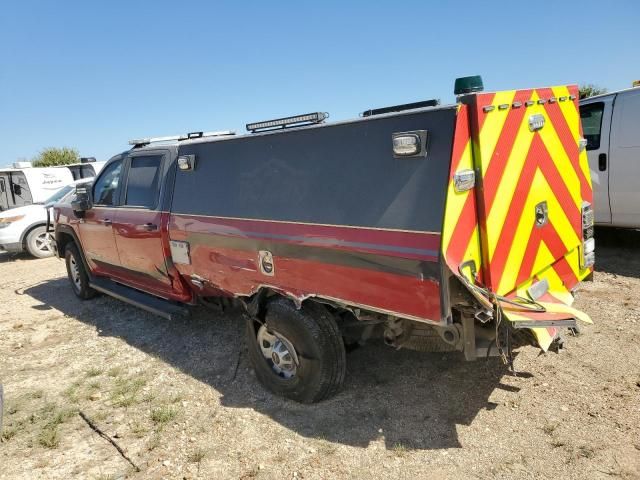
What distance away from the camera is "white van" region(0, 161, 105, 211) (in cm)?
1307

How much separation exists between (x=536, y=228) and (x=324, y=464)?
2054 millimetres

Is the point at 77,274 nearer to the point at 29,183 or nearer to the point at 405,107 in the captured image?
the point at 405,107

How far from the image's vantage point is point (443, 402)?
350 cm

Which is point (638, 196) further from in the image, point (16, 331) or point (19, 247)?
point (19, 247)

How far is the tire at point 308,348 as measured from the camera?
3371mm

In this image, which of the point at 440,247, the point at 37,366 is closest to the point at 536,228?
the point at 440,247

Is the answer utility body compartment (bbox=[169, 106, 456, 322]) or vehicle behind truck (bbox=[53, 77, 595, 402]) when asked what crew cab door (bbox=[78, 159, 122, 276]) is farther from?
utility body compartment (bbox=[169, 106, 456, 322])

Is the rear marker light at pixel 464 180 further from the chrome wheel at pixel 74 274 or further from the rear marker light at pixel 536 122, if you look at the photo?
the chrome wheel at pixel 74 274

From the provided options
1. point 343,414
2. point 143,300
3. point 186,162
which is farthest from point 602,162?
point 143,300

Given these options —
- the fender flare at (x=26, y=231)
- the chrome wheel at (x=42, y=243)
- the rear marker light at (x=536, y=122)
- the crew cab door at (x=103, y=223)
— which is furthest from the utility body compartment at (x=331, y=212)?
the chrome wheel at (x=42, y=243)

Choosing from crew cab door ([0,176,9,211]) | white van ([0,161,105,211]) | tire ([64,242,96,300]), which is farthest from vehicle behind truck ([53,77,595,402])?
crew cab door ([0,176,9,211])

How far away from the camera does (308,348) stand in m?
3.39

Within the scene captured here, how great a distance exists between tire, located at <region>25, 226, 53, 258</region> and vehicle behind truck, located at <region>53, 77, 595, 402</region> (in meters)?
8.33

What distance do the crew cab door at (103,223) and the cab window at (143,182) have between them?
0.32m
